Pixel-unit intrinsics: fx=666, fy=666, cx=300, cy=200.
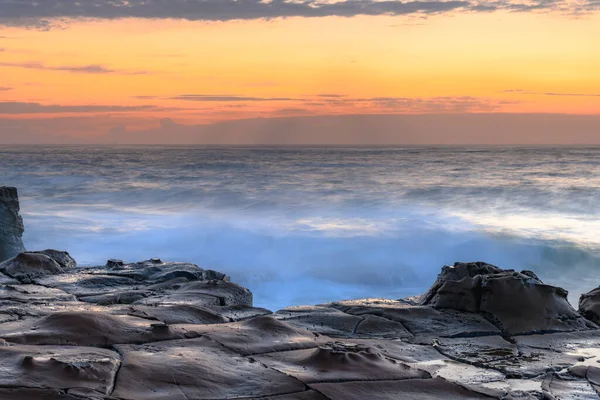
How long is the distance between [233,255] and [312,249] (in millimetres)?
1973

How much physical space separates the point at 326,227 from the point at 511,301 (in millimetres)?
13952

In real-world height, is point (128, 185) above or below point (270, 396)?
below

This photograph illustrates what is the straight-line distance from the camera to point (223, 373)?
3854 mm

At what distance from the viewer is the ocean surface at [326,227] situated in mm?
14836

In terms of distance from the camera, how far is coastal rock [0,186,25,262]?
1097 centimetres

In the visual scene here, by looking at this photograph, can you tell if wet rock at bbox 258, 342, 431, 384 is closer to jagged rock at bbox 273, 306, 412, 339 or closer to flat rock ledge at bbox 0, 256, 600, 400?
flat rock ledge at bbox 0, 256, 600, 400

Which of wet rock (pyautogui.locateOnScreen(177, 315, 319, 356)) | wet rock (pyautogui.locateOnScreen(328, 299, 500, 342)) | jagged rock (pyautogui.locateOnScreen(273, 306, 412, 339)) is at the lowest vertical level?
wet rock (pyautogui.locateOnScreen(328, 299, 500, 342))

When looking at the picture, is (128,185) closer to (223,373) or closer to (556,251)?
(556,251)

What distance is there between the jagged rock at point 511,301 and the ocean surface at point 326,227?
20.3ft

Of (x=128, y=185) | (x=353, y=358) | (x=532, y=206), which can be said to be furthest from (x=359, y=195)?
(x=353, y=358)

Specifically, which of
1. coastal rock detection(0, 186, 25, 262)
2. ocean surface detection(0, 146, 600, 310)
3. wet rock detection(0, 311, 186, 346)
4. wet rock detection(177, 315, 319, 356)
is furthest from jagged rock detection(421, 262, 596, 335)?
coastal rock detection(0, 186, 25, 262)

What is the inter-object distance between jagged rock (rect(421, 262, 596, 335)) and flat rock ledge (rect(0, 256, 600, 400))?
1 centimetres

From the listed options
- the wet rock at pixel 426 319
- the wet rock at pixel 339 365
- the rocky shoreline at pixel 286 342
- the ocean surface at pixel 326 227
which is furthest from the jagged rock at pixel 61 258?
the wet rock at pixel 339 365

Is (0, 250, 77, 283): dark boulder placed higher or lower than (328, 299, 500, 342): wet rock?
lower
